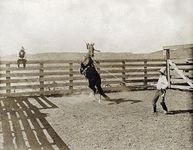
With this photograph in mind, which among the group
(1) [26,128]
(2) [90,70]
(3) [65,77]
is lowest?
(1) [26,128]

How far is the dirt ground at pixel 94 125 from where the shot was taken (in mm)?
6840

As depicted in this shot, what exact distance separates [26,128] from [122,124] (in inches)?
94.5

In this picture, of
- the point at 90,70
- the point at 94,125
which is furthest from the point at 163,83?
the point at 90,70

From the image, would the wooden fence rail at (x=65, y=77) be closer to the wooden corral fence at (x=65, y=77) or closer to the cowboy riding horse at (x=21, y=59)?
the wooden corral fence at (x=65, y=77)

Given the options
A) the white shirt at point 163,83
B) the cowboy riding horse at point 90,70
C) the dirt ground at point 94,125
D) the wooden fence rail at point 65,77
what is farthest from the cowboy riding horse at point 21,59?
the white shirt at point 163,83

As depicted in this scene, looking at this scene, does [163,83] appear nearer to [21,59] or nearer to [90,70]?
[90,70]

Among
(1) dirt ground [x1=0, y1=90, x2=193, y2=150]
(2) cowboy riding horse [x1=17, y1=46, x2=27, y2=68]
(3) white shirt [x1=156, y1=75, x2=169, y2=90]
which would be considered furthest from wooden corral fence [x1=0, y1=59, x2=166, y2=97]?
(3) white shirt [x1=156, y1=75, x2=169, y2=90]

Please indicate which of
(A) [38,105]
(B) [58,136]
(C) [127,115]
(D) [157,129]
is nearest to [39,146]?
(B) [58,136]

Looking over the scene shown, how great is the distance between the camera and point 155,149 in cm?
639

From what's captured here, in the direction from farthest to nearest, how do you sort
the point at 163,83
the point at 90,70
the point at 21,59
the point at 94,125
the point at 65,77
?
1. the point at 21,59
2. the point at 65,77
3. the point at 90,70
4. the point at 163,83
5. the point at 94,125

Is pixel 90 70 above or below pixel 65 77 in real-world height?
above

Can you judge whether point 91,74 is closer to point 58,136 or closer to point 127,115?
point 127,115

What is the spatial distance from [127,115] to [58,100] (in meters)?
3.77

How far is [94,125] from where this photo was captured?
8352 millimetres
